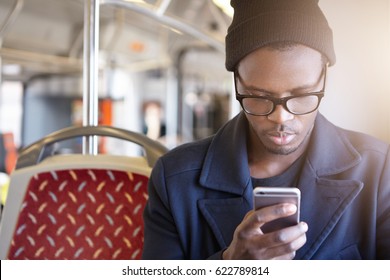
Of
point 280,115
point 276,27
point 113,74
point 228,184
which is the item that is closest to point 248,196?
point 228,184

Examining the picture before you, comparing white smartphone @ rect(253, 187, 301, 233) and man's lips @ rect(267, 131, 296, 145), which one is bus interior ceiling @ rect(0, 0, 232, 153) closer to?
man's lips @ rect(267, 131, 296, 145)

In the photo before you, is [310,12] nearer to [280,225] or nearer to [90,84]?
[280,225]

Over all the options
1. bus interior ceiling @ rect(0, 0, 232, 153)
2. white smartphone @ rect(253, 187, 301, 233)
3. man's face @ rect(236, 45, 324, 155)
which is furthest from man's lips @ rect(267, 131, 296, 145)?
bus interior ceiling @ rect(0, 0, 232, 153)

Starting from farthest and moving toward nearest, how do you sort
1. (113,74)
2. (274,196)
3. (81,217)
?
(113,74) → (81,217) → (274,196)

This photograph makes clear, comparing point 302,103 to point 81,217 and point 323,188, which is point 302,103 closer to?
point 323,188

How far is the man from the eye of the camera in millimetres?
826

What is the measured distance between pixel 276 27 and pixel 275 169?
0.22 meters

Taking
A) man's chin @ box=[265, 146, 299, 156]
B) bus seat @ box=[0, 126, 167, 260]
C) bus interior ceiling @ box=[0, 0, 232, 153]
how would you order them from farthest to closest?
bus interior ceiling @ box=[0, 0, 232, 153] → bus seat @ box=[0, 126, 167, 260] → man's chin @ box=[265, 146, 299, 156]

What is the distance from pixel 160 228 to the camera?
95 cm

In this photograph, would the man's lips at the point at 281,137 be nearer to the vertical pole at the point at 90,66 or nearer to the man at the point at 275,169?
the man at the point at 275,169

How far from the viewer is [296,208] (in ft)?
2.54

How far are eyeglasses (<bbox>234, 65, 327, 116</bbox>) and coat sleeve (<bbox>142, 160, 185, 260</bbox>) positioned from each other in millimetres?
202

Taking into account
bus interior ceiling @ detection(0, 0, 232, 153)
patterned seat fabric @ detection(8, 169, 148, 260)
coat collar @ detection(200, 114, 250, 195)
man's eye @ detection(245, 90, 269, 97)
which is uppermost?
bus interior ceiling @ detection(0, 0, 232, 153)

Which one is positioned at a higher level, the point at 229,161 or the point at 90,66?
the point at 90,66
